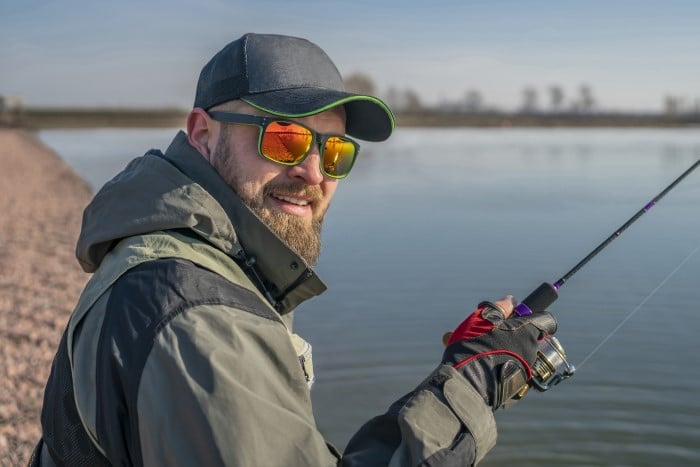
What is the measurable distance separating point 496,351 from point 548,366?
46cm

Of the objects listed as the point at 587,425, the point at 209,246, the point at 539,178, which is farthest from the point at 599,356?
the point at 539,178

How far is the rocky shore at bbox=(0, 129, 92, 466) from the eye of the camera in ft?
15.8

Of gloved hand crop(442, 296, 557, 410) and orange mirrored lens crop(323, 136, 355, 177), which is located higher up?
orange mirrored lens crop(323, 136, 355, 177)

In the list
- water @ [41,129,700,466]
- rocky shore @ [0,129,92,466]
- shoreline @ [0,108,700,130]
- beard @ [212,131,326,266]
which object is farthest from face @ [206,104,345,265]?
shoreline @ [0,108,700,130]

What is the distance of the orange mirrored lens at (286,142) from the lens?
7.64 ft

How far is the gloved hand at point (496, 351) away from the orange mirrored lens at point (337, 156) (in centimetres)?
58

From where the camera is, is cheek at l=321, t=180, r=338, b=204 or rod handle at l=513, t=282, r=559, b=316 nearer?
cheek at l=321, t=180, r=338, b=204

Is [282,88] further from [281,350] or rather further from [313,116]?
[281,350]

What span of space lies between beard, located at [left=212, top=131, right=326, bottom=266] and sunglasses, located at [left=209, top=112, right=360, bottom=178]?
0.06m

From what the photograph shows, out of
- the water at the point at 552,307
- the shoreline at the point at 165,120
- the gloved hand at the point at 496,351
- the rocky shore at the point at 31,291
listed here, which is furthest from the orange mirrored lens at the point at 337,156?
the shoreline at the point at 165,120

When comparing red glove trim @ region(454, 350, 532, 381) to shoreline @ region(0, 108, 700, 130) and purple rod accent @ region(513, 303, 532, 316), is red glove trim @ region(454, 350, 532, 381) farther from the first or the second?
shoreline @ region(0, 108, 700, 130)

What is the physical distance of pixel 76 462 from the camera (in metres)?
1.91

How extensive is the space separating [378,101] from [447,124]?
75.2 meters

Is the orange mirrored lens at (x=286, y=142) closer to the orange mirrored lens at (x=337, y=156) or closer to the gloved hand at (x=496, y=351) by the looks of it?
the orange mirrored lens at (x=337, y=156)
